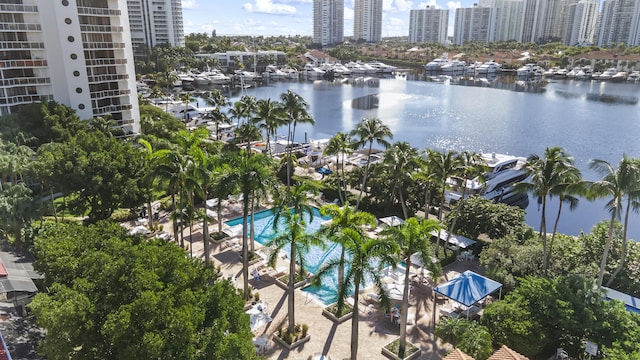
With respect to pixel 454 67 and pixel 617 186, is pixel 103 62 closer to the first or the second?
pixel 617 186

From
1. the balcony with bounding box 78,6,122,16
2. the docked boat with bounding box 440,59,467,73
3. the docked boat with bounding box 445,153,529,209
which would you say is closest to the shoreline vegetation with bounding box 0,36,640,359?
the docked boat with bounding box 445,153,529,209

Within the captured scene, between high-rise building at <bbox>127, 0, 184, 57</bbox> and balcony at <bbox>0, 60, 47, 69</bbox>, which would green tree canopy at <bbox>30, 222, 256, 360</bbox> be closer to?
balcony at <bbox>0, 60, 47, 69</bbox>

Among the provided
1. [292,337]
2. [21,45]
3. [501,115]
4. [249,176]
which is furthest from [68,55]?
[501,115]

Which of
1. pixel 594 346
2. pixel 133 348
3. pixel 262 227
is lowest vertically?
pixel 262 227

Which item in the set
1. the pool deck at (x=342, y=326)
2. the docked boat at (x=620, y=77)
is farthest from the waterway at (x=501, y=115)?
the pool deck at (x=342, y=326)

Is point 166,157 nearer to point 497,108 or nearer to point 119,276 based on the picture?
point 119,276

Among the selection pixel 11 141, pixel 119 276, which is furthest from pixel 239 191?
pixel 11 141
